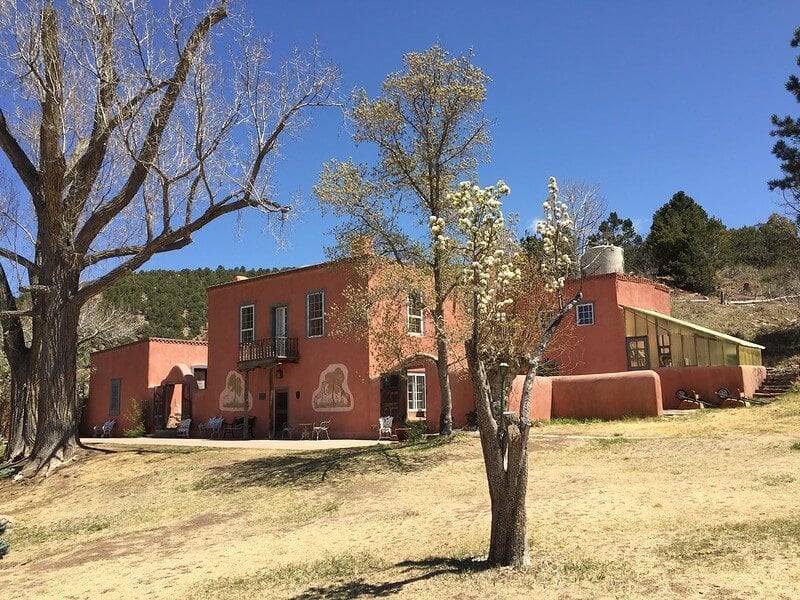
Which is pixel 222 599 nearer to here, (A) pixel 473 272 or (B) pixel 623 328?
(A) pixel 473 272

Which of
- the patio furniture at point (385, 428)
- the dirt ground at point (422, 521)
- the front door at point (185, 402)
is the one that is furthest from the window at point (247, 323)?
the dirt ground at point (422, 521)

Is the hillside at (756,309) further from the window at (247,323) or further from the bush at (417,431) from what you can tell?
the window at (247,323)

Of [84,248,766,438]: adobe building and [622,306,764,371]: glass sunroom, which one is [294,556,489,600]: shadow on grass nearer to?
[84,248,766,438]: adobe building

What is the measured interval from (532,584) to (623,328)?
1970cm

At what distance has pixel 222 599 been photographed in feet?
23.6

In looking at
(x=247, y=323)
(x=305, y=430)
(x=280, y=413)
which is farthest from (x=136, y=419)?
(x=305, y=430)

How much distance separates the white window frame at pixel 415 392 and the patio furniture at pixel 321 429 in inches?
110

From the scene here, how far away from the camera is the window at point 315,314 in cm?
2327

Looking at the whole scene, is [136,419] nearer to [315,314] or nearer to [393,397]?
[315,314]

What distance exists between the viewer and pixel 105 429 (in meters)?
31.8

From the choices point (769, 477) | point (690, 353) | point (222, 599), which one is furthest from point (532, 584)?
point (690, 353)

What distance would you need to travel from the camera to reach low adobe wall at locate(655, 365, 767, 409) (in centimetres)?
2161

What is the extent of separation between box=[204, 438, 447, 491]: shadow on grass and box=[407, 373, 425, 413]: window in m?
5.23

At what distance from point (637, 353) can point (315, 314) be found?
11.8 meters
